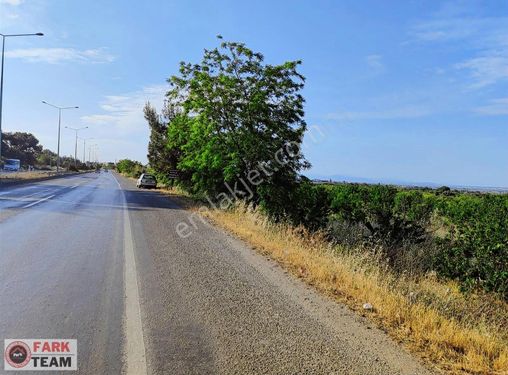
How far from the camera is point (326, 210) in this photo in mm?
16453

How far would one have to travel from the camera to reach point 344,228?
16.6 m

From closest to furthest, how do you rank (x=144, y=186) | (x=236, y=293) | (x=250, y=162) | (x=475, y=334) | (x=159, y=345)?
(x=159, y=345)
(x=475, y=334)
(x=236, y=293)
(x=250, y=162)
(x=144, y=186)

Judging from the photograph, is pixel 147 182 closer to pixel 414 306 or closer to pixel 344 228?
pixel 344 228

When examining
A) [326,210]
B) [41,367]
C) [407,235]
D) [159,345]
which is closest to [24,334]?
[41,367]

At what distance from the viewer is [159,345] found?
4230 millimetres

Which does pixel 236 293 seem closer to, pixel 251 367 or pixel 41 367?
pixel 251 367

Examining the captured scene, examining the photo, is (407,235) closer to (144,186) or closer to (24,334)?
(24,334)

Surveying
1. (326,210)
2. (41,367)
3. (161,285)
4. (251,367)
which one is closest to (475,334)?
(251,367)

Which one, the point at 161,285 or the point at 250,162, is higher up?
the point at 250,162

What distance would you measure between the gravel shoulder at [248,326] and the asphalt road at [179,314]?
13 millimetres

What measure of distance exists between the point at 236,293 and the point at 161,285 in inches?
46.3

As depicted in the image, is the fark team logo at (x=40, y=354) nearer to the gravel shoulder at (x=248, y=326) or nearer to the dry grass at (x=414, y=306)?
the gravel shoulder at (x=248, y=326)

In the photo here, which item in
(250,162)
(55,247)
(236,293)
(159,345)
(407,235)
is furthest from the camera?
(250,162)

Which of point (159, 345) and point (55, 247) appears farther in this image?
point (55, 247)
